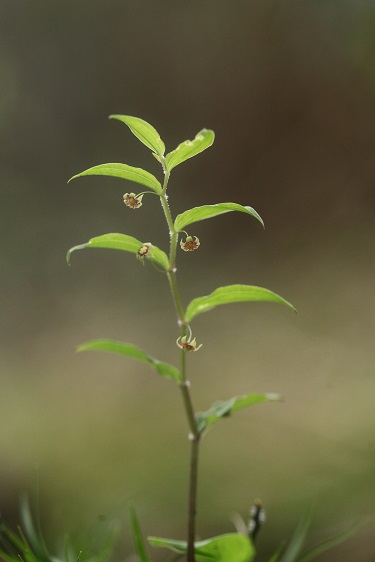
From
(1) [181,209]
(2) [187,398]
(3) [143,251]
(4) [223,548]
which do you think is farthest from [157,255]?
(1) [181,209]

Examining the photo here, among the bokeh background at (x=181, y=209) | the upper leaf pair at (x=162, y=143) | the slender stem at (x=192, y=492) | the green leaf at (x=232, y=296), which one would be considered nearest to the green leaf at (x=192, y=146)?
the upper leaf pair at (x=162, y=143)

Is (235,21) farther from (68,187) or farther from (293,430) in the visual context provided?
(293,430)

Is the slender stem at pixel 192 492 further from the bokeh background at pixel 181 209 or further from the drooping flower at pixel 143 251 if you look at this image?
the bokeh background at pixel 181 209

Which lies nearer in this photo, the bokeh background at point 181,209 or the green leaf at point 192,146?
the green leaf at point 192,146

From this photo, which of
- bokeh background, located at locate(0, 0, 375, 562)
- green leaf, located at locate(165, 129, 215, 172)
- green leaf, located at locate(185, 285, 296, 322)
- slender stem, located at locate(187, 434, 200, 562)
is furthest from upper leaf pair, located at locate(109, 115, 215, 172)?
bokeh background, located at locate(0, 0, 375, 562)

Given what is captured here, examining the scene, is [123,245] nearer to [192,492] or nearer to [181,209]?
[192,492]

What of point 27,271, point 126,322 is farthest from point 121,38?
point 126,322
